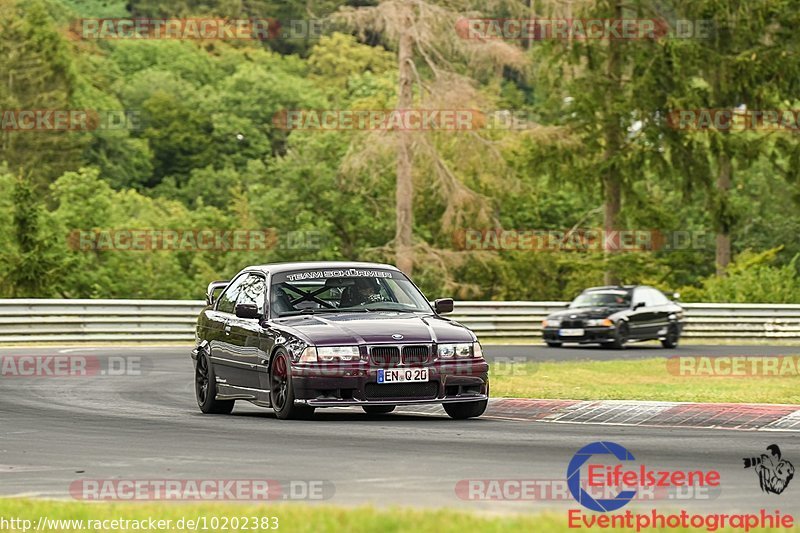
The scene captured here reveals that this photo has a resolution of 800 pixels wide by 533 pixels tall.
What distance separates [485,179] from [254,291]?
37203 mm

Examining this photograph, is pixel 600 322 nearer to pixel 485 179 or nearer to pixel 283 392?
pixel 485 179

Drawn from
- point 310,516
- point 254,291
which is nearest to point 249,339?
point 254,291

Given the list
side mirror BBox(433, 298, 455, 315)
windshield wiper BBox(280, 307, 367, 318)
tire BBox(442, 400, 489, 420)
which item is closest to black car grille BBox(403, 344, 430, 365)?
tire BBox(442, 400, 489, 420)

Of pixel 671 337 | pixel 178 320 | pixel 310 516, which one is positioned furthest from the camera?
pixel 671 337

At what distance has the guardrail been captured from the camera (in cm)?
3566

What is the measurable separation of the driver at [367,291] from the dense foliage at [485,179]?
90.2ft

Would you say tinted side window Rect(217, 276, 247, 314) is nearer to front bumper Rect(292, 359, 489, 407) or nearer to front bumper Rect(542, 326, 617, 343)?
front bumper Rect(292, 359, 489, 407)

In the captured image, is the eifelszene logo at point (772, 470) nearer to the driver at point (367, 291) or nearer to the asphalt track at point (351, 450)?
the asphalt track at point (351, 450)

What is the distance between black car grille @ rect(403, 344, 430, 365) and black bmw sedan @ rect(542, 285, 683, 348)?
21.2 metres

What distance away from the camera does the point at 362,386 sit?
1572 centimetres

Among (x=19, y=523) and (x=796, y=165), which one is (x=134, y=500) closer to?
(x=19, y=523)

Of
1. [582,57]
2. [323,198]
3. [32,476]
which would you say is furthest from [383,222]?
[32,476]

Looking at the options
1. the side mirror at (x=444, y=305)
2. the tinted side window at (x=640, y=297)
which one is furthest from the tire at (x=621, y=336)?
Result: the side mirror at (x=444, y=305)

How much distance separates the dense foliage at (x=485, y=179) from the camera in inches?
1873
